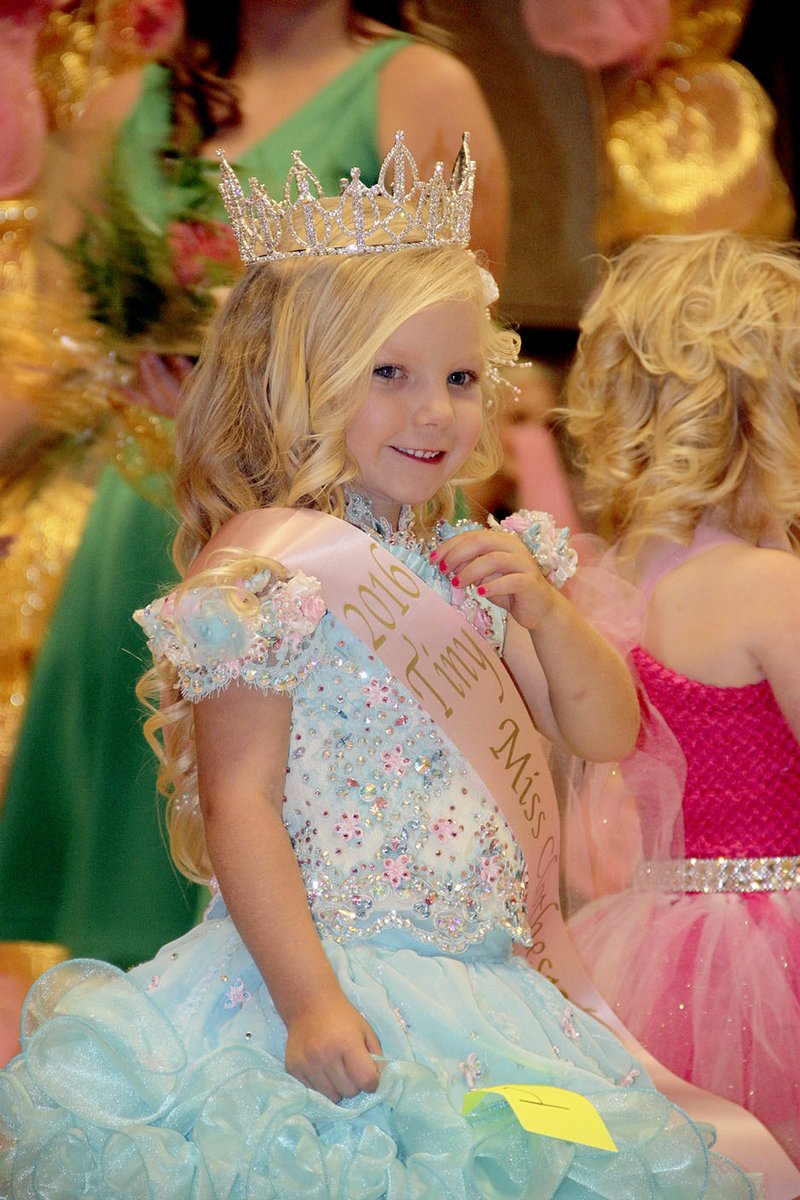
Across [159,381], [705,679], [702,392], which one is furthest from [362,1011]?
[159,381]

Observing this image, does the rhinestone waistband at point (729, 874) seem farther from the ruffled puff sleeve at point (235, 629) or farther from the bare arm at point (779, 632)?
the ruffled puff sleeve at point (235, 629)

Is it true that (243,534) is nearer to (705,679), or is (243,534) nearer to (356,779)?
(356,779)

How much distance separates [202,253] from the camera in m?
2.33

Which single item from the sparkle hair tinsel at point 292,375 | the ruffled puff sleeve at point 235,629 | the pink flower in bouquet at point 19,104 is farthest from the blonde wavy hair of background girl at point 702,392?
the pink flower in bouquet at point 19,104

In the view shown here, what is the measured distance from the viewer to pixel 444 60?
2.47 m

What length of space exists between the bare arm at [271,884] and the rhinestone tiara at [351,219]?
46 cm

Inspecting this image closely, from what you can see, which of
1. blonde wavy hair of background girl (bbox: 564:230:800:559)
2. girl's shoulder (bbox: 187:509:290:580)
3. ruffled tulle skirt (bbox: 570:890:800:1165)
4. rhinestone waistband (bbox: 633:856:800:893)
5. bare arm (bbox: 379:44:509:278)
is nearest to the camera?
girl's shoulder (bbox: 187:509:290:580)

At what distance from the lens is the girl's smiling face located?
1431 mm

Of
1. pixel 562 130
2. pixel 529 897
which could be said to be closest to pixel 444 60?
pixel 562 130

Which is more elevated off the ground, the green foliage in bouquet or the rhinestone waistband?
the green foliage in bouquet

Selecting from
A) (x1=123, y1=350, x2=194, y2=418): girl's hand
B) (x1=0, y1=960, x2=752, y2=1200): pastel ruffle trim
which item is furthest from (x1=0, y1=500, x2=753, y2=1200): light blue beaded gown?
(x1=123, y1=350, x2=194, y2=418): girl's hand

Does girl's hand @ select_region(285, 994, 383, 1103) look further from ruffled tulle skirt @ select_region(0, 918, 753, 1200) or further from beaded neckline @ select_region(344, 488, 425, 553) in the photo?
beaded neckline @ select_region(344, 488, 425, 553)

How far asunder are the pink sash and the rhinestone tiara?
275 mm

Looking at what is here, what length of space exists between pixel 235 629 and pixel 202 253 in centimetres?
120
